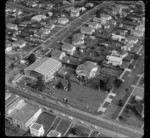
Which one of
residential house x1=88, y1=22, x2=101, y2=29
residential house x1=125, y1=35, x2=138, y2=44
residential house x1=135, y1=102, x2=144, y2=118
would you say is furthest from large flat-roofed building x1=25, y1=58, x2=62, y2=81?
residential house x1=88, y1=22, x2=101, y2=29

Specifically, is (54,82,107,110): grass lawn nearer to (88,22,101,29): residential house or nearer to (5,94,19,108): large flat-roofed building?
(5,94,19,108): large flat-roofed building

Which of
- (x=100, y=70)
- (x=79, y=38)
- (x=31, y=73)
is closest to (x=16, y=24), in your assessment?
(x=79, y=38)

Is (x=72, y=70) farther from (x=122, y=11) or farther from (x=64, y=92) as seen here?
(x=122, y=11)

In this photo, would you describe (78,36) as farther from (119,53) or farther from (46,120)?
(46,120)

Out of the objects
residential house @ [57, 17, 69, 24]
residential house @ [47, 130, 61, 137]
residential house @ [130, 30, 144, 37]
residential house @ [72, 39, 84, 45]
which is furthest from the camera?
residential house @ [57, 17, 69, 24]

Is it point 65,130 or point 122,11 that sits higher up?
point 122,11

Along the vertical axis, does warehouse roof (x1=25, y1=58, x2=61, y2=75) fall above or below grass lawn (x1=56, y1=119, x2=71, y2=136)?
above

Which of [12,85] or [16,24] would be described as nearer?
[12,85]

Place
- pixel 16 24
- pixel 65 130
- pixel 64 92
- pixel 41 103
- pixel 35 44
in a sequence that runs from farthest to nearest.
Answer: pixel 16 24
pixel 35 44
pixel 64 92
pixel 41 103
pixel 65 130
